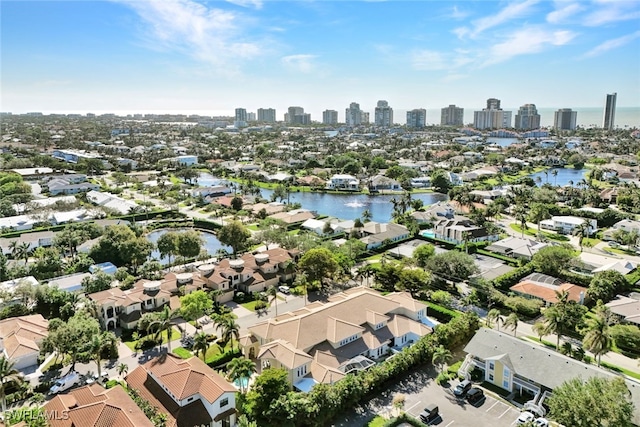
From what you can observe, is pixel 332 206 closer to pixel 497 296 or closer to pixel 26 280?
pixel 497 296

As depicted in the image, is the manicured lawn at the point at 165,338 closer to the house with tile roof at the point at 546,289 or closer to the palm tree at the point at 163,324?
the palm tree at the point at 163,324

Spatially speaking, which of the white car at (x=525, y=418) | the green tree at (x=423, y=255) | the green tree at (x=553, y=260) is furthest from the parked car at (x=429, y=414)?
the green tree at (x=553, y=260)

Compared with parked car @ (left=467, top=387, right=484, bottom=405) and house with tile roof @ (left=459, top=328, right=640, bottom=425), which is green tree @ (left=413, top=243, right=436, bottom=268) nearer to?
house with tile roof @ (left=459, top=328, right=640, bottom=425)

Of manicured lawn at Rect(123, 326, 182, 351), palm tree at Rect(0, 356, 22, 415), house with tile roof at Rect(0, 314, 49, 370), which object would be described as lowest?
manicured lawn at Rect(123, 326, 182, 351)

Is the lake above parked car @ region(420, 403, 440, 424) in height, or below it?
above

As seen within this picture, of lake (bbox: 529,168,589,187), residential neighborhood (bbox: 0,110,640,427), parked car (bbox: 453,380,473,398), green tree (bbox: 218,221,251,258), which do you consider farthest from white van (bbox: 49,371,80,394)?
lake (bbox: 529,168,589,187)

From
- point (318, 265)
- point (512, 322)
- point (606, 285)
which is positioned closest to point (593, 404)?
point (512, 322)

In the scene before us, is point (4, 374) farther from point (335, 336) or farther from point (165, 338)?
point (335, 336)
